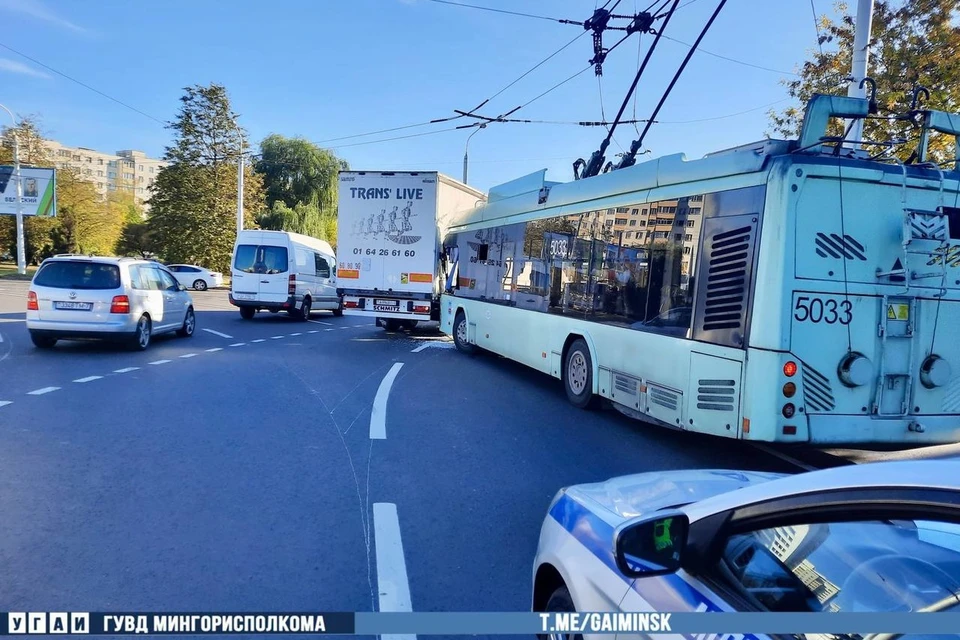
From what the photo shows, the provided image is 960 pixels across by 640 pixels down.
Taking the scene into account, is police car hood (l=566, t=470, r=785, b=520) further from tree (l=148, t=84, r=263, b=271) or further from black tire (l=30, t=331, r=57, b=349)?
tree (l=148, t=84, r=263, b=271)

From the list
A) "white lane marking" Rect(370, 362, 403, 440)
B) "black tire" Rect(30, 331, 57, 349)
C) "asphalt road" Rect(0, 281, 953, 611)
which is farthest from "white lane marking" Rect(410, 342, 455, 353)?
"black tire" Rect(30, 331, 57, 349)

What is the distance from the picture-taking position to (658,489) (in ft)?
9.62

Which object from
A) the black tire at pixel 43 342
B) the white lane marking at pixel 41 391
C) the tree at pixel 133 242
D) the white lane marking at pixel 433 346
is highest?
the tree at pixel 133 242

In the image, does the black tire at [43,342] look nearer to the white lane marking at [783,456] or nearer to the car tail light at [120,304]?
the car tail light at [120,304]

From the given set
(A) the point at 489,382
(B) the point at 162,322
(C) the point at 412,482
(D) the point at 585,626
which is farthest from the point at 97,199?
(D) the point at 585,626

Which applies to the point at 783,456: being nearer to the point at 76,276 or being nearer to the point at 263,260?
the point at 76,276

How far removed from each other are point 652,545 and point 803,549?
0.43 metres

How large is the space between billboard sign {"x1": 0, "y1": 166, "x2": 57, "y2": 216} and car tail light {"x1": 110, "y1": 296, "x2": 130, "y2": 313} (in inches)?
1370

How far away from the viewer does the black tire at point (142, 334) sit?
42.3ft

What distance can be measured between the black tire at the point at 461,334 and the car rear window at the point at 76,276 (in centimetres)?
682

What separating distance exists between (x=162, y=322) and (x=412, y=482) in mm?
10496

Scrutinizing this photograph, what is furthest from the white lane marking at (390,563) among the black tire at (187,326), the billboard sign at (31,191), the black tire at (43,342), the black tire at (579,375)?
the billboard sign at (31,191)

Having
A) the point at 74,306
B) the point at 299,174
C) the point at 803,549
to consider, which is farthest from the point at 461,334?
the point at 299,174

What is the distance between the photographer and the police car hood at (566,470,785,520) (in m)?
2.72
